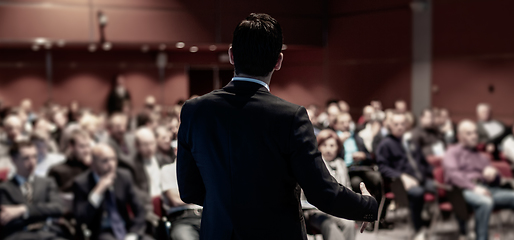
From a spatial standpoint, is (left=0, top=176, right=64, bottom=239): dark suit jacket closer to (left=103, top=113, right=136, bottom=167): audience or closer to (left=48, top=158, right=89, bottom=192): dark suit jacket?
(left=48, top=158, right=89, bottom=192): dark suit jacket

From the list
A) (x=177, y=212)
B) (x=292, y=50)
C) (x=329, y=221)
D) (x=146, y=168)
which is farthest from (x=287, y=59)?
(x=146, y=168)

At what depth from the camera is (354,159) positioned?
2678 mm

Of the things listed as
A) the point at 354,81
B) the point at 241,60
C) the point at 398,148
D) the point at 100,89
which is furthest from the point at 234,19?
the point at 100,89

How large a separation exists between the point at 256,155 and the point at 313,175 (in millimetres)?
146

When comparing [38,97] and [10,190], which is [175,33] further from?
[38,97]

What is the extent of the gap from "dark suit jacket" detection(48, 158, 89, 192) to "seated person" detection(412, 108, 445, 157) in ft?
9.73

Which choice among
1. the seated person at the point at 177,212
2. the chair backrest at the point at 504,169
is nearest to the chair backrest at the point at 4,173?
the seated person at the point at 177,212

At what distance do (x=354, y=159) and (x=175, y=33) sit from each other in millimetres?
1090

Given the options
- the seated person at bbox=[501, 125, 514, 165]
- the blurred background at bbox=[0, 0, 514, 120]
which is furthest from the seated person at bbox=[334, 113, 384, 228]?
the seated person at bbox=[501, 125, 514, 165]

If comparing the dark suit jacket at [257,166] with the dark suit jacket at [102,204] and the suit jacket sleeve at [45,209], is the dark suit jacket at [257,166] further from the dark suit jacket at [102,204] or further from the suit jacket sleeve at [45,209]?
the suit jacket sleeve at [45,209]

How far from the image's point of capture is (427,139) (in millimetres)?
5473

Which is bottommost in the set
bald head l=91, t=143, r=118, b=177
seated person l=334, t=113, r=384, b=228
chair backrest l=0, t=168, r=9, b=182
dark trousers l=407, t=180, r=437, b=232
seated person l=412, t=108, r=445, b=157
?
dark trousers l=407, t=180, r=437, b=232

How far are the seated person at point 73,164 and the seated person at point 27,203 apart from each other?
306 mm

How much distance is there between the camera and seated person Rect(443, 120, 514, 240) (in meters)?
4.82
